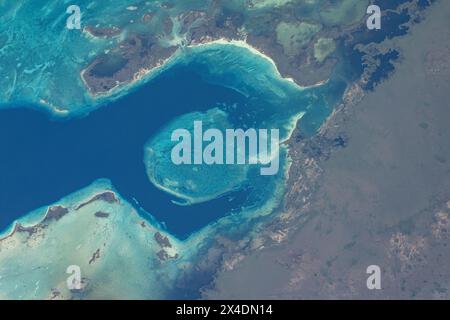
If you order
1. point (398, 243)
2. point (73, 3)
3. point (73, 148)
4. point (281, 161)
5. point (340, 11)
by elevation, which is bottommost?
point (398, 243)

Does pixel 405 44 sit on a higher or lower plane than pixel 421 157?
higher

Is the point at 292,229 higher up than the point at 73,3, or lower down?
lower down

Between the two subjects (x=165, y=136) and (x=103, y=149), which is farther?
(x=165, y=136)

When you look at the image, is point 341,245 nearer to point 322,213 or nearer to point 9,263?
point 322,213

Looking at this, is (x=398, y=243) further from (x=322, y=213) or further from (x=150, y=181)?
(x=150, y=181)

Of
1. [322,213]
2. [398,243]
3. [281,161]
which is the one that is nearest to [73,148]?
[281,161]

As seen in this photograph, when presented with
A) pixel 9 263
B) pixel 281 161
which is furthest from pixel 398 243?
pixel 9 263
